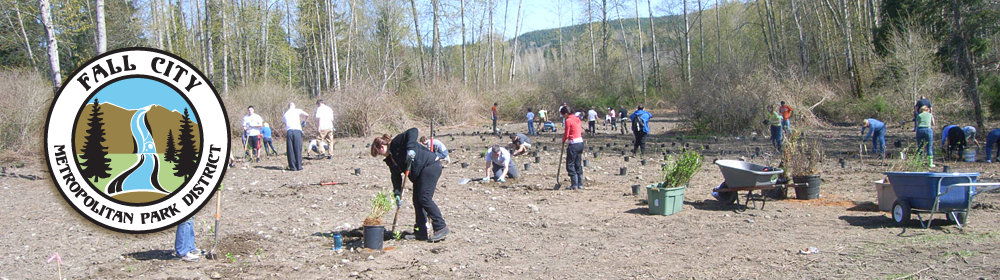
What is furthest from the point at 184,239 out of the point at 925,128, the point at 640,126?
the point at 925,128

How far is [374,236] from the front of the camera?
6734 millimetres

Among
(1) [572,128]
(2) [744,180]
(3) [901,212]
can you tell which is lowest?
(3) [901,212]

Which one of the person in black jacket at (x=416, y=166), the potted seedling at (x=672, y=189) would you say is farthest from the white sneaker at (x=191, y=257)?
the potted seedling at (x=672, y=189)

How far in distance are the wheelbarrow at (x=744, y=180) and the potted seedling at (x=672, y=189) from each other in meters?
0.46

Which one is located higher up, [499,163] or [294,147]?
[294,147]

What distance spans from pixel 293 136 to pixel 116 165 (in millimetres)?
11030

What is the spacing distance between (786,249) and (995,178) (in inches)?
301

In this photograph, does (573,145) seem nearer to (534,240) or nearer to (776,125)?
(534,240)

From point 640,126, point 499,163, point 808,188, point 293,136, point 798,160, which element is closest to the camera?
point 808,188

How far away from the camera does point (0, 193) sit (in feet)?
36.0

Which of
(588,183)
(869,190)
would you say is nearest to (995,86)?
(869,190)

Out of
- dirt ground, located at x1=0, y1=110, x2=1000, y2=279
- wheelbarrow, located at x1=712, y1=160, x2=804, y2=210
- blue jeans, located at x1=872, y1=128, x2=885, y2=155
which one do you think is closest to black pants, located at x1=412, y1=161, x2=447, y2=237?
dirt ground, located at x1=0, y1=110, x2=1000, y2=279

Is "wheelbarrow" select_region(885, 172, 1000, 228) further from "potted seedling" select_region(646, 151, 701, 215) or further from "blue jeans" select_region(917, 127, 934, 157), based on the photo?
"blue jeans" select_region(917, 127, 934, 157)

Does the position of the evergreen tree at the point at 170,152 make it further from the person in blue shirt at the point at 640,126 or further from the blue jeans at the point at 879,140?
the blue jeans at the point at 879,140
